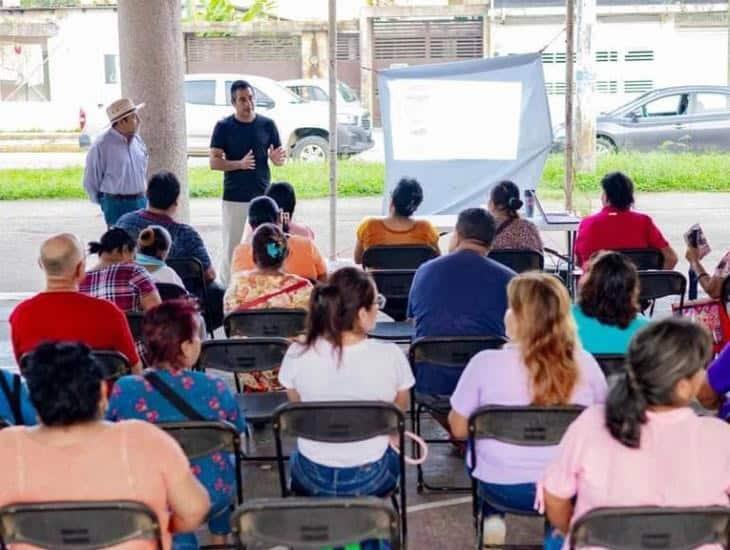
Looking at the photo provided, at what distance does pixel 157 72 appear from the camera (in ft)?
32.9

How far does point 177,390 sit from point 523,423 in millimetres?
1146

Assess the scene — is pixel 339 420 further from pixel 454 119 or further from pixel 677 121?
pixel 677 121

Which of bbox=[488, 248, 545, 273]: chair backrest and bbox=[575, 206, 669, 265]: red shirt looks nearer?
bbox=[488, 248, 545, 273]: chair backrest

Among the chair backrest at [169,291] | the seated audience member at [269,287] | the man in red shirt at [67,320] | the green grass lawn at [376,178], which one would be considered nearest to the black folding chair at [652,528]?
the man in red shirt at [67,320]

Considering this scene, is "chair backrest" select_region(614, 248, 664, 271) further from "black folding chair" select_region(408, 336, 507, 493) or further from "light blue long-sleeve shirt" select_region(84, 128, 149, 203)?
"light blue long-sleeve shirt" select_region(84, 128, 149, 203)

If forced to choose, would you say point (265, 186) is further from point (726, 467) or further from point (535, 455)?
point (726, 467)

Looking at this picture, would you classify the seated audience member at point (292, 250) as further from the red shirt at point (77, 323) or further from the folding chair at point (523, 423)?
the folding chair at point (523, 423)

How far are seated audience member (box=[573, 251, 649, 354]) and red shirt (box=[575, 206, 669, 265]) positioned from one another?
101 inches

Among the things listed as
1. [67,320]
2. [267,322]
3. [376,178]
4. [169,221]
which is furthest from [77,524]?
[376,178]

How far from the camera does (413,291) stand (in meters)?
5.70

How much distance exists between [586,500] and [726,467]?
0.38 m

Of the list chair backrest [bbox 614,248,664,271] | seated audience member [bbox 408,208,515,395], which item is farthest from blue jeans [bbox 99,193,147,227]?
seated audience member [bbox 408,208,515,395]

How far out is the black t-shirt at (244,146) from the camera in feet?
29.3

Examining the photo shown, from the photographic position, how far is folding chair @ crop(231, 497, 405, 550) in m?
3.11
